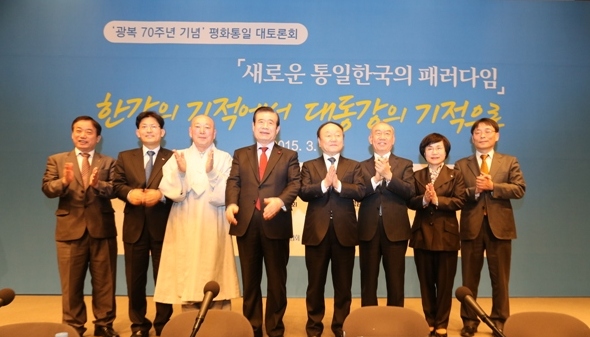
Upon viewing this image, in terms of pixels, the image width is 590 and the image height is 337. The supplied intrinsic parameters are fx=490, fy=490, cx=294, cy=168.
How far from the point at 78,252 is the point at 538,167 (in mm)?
4742

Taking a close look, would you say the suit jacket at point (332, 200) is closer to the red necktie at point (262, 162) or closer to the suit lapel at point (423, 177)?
the red necktie at point (262, 162)

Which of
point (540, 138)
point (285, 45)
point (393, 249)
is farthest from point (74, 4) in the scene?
point (540, 138)

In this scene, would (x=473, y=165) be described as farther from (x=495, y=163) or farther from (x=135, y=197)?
(x=135, y=197)

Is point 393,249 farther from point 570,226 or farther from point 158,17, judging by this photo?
point 158,17

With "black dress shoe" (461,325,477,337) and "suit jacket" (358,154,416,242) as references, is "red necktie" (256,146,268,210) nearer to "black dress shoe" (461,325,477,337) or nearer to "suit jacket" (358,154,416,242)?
"suit jacket" (358,154,416,242)

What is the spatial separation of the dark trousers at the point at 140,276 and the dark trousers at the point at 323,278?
116 cm

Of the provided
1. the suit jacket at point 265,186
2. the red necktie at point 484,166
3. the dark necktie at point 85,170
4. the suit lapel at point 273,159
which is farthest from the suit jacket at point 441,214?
the dark necktie at point 85,170

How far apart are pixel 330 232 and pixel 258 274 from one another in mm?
643

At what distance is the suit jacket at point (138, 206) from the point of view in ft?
12.5

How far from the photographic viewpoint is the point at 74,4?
541 centimetres

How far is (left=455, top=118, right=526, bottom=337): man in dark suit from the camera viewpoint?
3967 mm

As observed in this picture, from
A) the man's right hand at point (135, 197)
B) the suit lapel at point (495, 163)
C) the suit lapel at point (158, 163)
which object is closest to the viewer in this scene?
the man's right hand at point (135, 197)

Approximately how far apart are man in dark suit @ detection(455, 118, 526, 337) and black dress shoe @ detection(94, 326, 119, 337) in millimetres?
2802

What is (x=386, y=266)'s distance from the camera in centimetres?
390
